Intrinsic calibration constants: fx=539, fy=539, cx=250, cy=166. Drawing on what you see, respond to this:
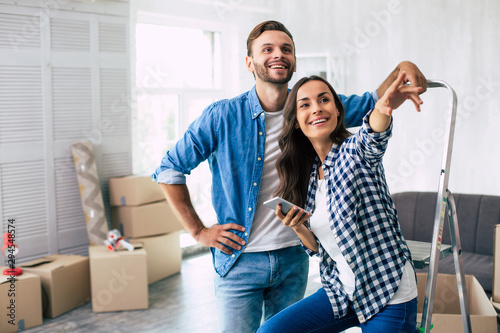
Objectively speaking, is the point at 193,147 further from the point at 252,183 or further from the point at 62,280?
the point at 62,280

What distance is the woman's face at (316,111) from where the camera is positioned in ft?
5.36

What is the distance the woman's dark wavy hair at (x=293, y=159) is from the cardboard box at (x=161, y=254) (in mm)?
2609

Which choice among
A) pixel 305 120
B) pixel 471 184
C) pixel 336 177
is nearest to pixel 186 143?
pixel 305 120

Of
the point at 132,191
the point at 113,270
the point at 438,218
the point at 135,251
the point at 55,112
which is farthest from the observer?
the point at 132,191

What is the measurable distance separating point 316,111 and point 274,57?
1.06 feet

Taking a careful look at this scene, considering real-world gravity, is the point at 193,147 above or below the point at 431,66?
below

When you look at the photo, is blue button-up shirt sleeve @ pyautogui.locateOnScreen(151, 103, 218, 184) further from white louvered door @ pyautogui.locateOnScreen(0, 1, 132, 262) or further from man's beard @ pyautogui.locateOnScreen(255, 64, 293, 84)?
white louvered door @ pyautogui.locateOnScreen(0, 1, 132, 262)

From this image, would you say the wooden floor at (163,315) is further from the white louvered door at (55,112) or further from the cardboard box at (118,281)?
the white louvered door at (55,112)

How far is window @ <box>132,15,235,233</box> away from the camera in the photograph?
4.94 m

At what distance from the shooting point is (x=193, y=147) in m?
1.93

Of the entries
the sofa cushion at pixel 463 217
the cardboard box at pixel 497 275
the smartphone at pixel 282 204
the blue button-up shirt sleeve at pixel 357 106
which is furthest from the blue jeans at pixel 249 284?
the sofa cushion at pixel 463 217

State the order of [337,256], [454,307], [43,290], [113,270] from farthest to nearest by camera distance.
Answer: [113,270] → [43,290] → [454,307] → [337,256]

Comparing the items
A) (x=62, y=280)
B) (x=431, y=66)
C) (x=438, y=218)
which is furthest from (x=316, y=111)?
(x=431, y=66)

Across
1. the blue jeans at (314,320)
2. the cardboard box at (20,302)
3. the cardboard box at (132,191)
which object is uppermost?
the cardboard box at (132,191)
